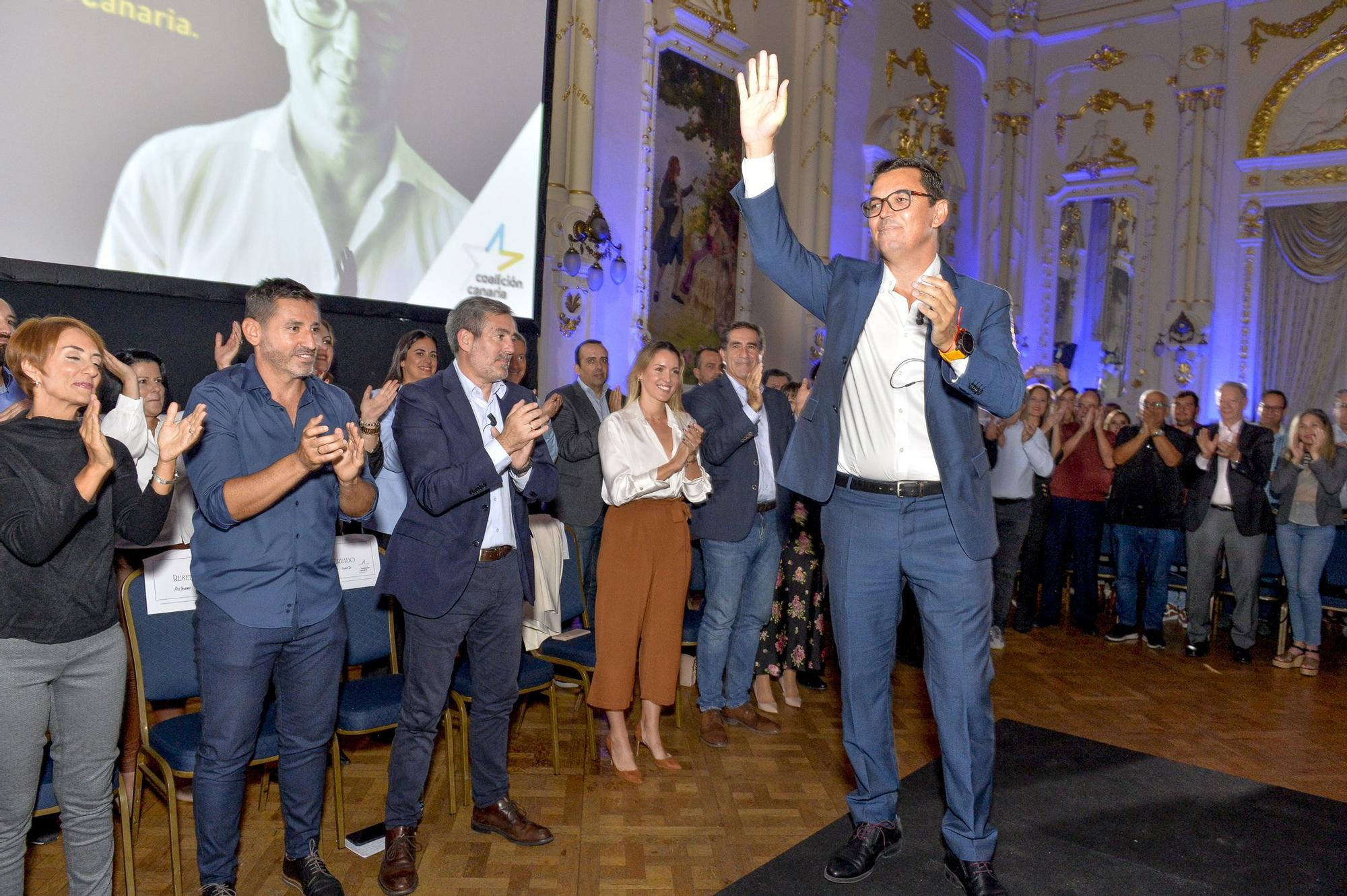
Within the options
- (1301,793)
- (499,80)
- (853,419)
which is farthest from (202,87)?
(1301,793)

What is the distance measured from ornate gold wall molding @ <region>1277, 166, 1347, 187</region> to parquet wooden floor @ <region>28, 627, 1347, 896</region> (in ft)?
22.4

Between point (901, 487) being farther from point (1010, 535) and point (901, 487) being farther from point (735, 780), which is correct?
point (1010, 535)

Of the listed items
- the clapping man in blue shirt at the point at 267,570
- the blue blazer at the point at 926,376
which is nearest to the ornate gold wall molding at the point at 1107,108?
the blue blazer at the point at 926,376

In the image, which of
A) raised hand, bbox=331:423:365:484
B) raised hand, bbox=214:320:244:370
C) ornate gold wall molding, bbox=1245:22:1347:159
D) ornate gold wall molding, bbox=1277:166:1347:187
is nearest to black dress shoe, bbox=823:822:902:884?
raised hand, bbox=331:423:365:484

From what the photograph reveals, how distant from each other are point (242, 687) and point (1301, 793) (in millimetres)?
3623

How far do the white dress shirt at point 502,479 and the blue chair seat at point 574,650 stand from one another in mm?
905

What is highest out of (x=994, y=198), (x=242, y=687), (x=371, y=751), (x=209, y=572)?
(x=994, y=198)

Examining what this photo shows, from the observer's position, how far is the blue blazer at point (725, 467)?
373 cm

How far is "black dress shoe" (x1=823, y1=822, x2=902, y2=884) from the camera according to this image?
2.50 meters

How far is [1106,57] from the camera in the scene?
11.4 meters

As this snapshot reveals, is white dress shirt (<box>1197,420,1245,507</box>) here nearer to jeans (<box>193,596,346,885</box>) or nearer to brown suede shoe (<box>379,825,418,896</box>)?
brown suede shoe (<box>379,825,418,896</box>)

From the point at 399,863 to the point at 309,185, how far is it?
3.62 metres

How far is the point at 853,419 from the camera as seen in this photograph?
8.29ft

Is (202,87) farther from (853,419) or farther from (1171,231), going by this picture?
(1171,231)
